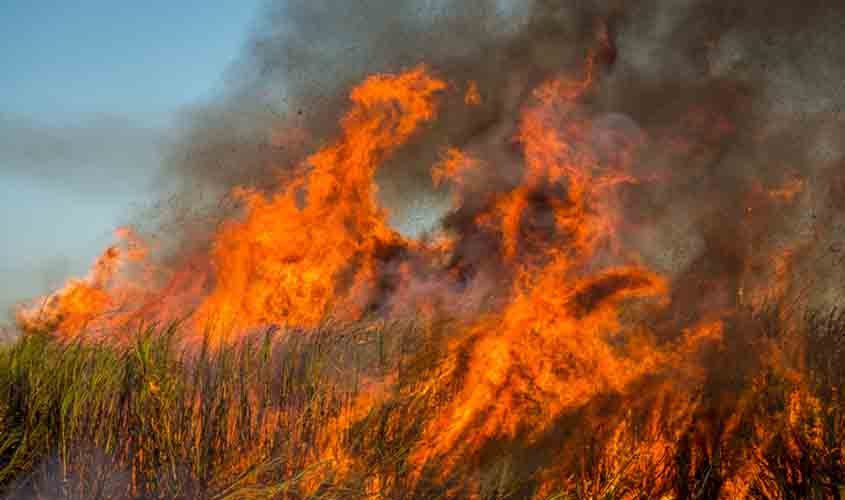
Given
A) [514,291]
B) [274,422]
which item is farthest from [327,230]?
[274,422]

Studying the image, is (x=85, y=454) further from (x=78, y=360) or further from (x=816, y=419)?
(x=816, y=419)

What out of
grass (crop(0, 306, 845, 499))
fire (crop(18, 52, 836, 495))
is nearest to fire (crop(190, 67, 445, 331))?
fire (crop(18, 52, 836, 495))

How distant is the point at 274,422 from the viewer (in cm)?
1114

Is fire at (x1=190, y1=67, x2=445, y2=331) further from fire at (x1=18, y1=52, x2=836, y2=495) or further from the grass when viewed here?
the grass

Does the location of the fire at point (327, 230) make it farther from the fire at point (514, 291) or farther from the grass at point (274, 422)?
the grass at point (274, 422)

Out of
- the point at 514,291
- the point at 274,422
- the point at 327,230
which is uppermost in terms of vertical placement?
the point at 327,230

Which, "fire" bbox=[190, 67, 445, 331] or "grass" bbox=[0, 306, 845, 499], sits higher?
"fire" bbox=[190, 67, 445, 331]

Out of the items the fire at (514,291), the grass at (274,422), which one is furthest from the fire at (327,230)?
the grass at (274,422)

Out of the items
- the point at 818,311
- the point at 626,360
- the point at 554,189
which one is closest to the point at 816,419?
the point at 818,311

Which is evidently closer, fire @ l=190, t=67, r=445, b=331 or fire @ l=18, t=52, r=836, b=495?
fire @ l=18, t=52, r=836, b=495

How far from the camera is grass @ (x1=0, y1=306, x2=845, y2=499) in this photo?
10.8 m

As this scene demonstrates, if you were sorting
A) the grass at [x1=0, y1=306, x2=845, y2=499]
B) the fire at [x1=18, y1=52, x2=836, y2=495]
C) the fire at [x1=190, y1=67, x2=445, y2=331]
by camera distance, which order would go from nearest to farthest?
1. the grass at [x1=0, y1=306, x2=845, y2=499]
2. the fire at [x1=18, y1=52, x2=836, y2=495]
3. the fire at [x1=190, y1=67, x2=445, y2=331]

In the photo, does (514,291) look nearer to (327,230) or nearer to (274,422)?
(327,230)

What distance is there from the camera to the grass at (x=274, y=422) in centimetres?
1084
